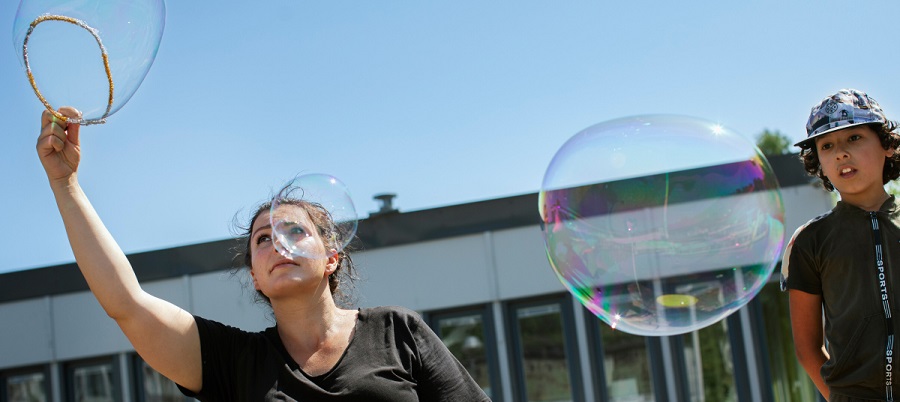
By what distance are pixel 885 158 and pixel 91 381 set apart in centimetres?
988

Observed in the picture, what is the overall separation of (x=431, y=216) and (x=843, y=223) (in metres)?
7.08

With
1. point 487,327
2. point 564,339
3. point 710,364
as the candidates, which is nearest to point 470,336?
point 487,327

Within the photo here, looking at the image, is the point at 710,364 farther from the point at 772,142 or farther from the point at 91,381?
the point at 772,142

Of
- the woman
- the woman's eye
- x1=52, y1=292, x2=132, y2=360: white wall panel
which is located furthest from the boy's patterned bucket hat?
x1=52, y1=292, x2=132, y2=360: white wall panel

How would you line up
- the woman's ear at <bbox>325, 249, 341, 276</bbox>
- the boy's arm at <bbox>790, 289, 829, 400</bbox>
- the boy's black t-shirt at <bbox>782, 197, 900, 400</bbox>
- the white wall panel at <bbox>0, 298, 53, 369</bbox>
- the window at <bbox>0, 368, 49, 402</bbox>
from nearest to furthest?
the boy's black t-shirt at <bbox>782, 197, 900, 400</bbox>
the woman's ear at <bbox>325, 249, 341, 276</bbox>
the boy's arm at <bbox>790, 289, 829, 400</bbox>
the white wall panel at <bbox>0, 298, 53, 369</bbox>
the window at <bbox>0, 368, 49, 402</bbox>

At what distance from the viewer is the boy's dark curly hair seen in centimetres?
304

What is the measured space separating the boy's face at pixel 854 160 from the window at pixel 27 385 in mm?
10257

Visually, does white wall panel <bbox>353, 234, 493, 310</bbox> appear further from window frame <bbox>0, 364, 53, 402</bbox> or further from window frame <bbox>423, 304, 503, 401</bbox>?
window frame <bbox>0, 364, 53, 402</bbox>

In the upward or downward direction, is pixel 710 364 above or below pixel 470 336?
below

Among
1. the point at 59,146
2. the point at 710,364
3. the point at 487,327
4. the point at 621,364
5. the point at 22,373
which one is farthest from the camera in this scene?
the point at 22,373

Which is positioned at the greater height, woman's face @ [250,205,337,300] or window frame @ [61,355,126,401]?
woman's face @ [250,205,337,300]

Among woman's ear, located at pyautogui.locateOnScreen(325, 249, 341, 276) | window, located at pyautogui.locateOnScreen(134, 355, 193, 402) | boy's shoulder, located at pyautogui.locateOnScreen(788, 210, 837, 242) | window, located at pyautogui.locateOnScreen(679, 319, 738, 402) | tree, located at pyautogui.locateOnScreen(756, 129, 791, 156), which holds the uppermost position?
tree, located at pyautogui.locateOnScreen(756, 129, 791, 156)

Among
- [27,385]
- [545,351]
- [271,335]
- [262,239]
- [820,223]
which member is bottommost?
[545,351]

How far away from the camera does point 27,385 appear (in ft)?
36.4
